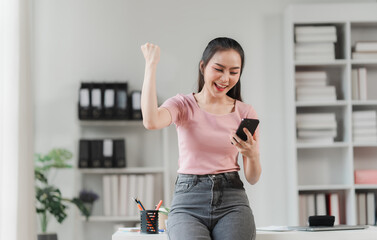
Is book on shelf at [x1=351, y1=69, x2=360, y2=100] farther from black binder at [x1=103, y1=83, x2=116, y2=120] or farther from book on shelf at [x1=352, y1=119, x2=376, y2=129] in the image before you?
black binder at [x1=103, y1=83, x2=116, y2=120]

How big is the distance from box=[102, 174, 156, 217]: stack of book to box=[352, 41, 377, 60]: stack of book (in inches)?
71.9

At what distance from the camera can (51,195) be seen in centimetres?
439

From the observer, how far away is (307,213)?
15.2 ft

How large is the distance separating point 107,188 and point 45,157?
0.53 metres

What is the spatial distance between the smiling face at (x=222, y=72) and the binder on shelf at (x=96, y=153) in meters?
2.71

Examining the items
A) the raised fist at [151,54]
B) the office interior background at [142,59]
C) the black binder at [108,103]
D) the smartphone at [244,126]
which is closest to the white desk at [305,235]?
the smartphone at [244,126]

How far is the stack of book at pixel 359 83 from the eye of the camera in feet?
15.2

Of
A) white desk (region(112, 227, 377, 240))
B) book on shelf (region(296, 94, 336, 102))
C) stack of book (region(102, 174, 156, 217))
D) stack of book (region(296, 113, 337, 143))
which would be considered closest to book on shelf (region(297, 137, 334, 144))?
stack of book (region(296, 113, 337, 143))

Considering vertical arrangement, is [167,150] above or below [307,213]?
above

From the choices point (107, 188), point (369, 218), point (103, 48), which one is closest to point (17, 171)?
point (107, 188)

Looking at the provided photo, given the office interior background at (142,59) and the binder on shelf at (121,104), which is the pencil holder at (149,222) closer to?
the binder on shelf at (121,104)

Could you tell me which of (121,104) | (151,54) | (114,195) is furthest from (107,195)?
(151,54)

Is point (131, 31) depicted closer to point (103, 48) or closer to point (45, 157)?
point (103, 48)

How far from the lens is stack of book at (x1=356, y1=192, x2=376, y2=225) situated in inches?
181
